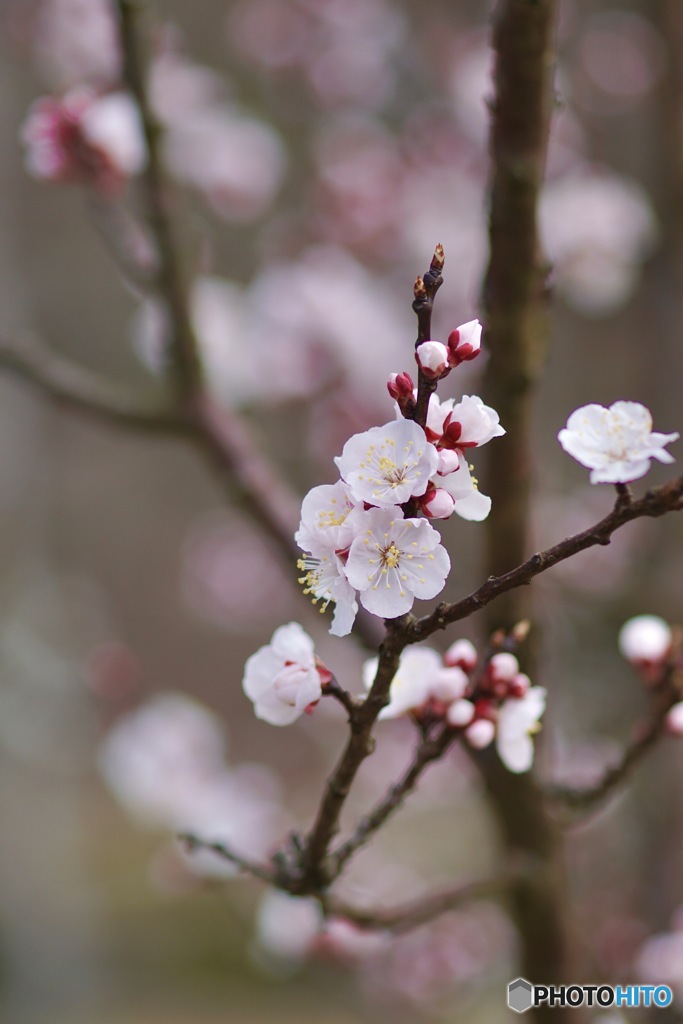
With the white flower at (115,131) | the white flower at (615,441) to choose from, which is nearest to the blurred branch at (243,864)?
the white flower at (615,441)

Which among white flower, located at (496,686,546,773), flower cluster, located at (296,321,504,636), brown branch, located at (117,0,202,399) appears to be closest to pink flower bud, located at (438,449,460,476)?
flower cluster, located at (296,321,504,636)

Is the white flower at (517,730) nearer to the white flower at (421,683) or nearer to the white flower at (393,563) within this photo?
the white flower at (421,683)

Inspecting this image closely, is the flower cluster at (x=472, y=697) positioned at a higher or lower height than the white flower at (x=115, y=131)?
lower

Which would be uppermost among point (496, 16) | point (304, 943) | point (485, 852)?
point (496, 16)

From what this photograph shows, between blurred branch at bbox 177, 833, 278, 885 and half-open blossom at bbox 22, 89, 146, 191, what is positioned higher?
half-open blossom at bbox 22, 89, 146, 191

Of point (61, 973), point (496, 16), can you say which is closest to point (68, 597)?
point (61, 973)

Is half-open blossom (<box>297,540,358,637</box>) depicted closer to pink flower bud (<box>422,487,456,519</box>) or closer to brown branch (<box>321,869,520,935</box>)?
pink flower bud (<box>422,487,456,519</box>)

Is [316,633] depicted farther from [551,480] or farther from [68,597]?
[68,597]
